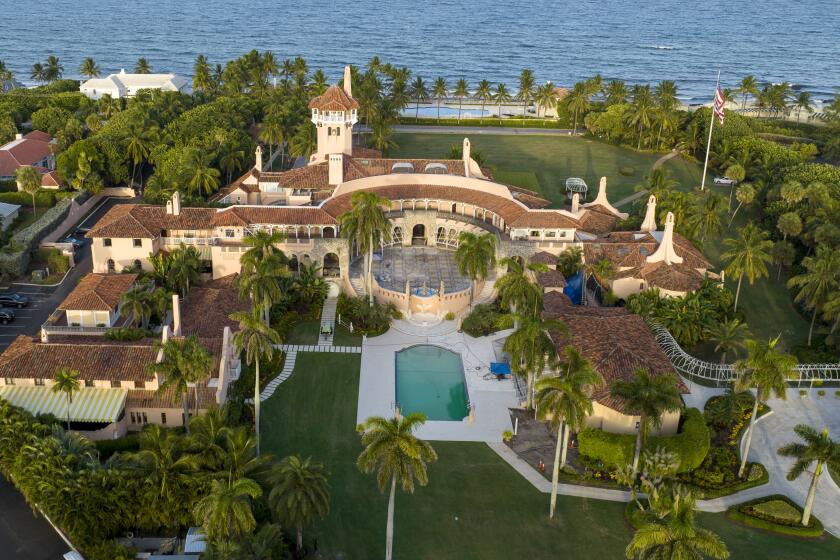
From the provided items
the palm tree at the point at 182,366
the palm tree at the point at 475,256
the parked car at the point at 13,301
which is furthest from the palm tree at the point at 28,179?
the palm tree at the point at 475,256

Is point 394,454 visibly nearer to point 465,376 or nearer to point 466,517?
point 466,517

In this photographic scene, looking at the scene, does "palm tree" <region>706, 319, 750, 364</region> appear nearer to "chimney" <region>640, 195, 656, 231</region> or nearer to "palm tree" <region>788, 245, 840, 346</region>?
"palm tree" <region>788, 245, 840, 346</region>

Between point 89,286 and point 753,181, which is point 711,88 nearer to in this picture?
point 753,181

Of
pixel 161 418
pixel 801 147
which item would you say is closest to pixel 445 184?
pixel 161 418

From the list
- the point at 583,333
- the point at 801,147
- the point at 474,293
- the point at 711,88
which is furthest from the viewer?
the point at 711,88

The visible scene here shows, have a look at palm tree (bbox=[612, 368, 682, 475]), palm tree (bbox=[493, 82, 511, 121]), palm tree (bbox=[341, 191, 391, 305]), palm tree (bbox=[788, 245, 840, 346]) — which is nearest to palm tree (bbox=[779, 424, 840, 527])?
palm tree (bbox=[612, 368, 682, 475])

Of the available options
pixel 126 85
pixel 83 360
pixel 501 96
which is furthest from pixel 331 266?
pixel 126 85
